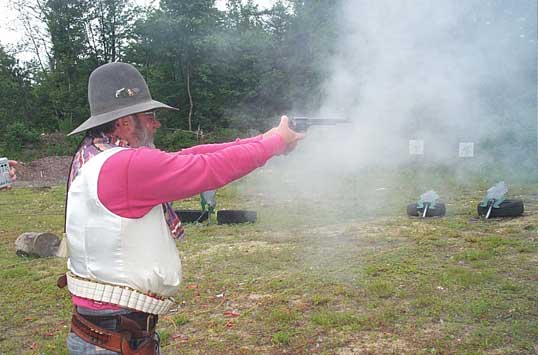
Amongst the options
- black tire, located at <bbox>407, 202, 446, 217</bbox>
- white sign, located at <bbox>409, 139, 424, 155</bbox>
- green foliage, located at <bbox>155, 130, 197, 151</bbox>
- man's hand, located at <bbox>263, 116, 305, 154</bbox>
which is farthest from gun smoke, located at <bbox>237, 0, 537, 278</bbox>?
green foliage, located at <bbox>155, 130, 197, 151</bbox>

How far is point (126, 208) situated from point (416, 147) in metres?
13.7

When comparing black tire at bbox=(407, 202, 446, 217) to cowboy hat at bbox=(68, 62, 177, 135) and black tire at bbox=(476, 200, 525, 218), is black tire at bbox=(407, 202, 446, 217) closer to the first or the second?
black tire at bbox=(476, 200, 525, 218)

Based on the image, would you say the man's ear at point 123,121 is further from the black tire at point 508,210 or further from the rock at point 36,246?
the black tire at point 508,210

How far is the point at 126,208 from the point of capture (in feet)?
7.41

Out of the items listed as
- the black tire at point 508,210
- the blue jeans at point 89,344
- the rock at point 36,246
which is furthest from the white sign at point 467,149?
the blue jeans at point 89,344

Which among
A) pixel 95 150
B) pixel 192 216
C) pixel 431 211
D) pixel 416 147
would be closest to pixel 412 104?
pixel 431 211

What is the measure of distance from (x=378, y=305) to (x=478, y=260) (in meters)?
2.15

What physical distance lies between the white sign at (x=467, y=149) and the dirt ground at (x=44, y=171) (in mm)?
15067

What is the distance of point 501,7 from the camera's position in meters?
9.45

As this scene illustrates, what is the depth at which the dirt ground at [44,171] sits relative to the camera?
21484 millimetres

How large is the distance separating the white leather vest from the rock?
663cm

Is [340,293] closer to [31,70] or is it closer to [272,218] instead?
[272,218]

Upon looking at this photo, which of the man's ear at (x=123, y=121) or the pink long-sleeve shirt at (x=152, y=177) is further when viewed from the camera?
the man's ear at (x=123, y=121)

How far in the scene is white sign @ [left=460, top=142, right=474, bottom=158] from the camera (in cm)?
1428
